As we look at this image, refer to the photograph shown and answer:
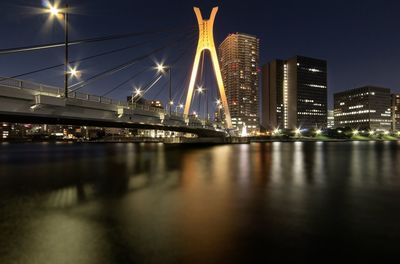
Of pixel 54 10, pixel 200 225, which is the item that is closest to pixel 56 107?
pixel 54 10

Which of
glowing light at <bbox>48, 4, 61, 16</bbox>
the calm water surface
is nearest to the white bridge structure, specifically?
glowing light at <bbox>48, 4, 61, 16</bbox>

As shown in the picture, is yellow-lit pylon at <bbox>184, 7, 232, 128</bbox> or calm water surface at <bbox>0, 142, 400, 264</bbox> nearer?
calm water surface at <bbox>0, 142, 400, 264</bbox>

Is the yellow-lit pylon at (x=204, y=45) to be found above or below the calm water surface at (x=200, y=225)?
above

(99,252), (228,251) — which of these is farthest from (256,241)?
(99,252)

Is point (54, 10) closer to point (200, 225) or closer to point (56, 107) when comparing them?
point (56, 107)

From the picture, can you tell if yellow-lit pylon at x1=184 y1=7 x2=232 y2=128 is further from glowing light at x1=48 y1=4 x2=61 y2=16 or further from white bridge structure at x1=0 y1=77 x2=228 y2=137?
glowing light at x1=48 y1=4 x2=61 y2=16

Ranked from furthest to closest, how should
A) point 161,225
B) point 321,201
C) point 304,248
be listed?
1. point 321,201
2. point 161,225
3. point 304,248

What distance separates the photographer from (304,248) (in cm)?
706

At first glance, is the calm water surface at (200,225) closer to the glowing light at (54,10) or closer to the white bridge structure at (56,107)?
the white bridge structure at (56,107)

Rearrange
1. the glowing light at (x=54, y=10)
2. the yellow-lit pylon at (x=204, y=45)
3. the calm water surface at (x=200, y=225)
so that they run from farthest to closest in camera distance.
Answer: the yellow-lit pylon at (x=204, y=45), the glowing light at (x=54, y=10), the calm water surface at (x=200, y=225)

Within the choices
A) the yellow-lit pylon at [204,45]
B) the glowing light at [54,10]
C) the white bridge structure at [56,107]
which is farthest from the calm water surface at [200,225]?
the yellow-lit pylon at [204,45]

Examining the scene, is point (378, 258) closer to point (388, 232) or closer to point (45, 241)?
point (388, 232)

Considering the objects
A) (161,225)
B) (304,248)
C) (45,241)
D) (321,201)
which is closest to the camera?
(304,248)

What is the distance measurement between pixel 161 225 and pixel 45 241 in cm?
346
